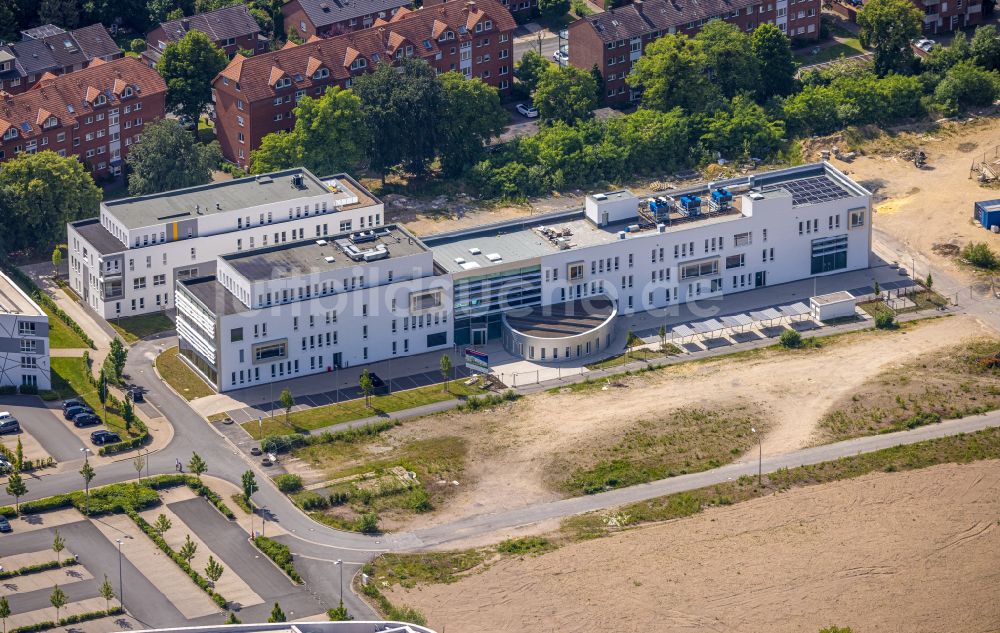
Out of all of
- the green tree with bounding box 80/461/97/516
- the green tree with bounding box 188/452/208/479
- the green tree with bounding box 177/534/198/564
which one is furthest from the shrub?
the green tree with bounding box 80/461/97/516

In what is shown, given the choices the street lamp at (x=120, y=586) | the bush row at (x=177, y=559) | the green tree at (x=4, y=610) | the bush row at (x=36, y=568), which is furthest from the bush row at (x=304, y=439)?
the green tree at (x=4, y=610)

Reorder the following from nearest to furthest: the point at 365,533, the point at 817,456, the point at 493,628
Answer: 1. the point at 493,628
2. the point at 365,533
3. the point at 817,456

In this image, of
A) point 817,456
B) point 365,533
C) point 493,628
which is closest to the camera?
point 493,628

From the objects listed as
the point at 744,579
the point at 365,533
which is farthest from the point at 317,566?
the point at 744,579

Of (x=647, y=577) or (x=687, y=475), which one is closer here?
(x=647, y=577)

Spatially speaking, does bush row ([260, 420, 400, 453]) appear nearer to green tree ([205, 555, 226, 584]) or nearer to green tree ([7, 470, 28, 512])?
green tree ([205, 555, 226, 584])

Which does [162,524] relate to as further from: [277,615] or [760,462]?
[760,462]

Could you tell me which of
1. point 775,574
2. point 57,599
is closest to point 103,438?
point 57,599

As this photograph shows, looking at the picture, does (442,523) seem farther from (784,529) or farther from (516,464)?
(784,529)
